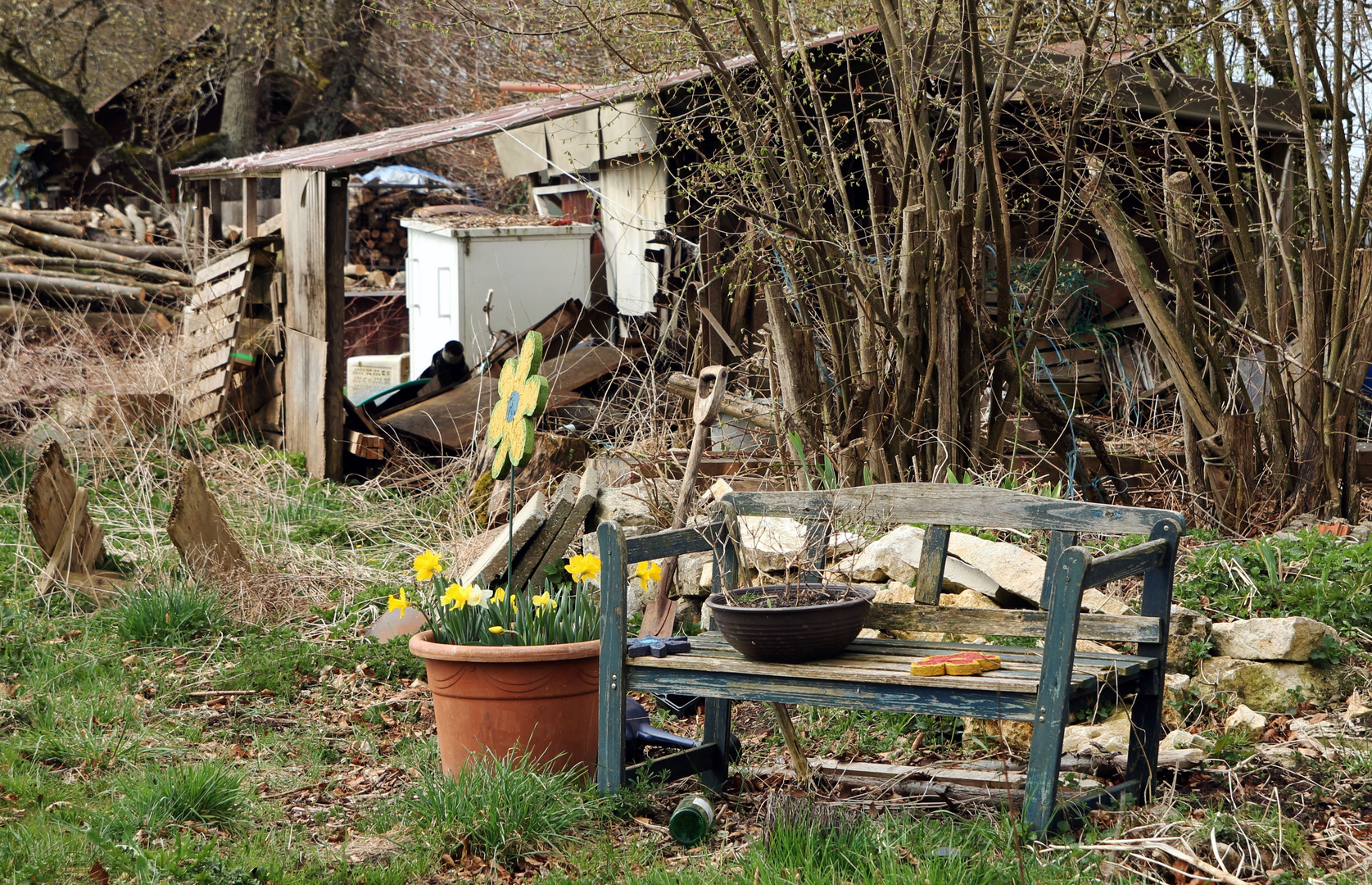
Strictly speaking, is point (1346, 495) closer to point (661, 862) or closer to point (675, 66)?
point (675, 66)

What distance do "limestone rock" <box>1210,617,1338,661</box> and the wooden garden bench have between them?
0.65m

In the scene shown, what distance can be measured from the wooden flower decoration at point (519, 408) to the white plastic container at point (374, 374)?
710 centimetres

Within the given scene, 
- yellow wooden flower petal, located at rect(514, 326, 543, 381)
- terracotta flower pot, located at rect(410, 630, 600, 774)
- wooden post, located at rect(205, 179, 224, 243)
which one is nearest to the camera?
terracotta flower pot, located at rect(410, 630, 600, 774)

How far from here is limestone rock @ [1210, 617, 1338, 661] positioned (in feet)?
13.7

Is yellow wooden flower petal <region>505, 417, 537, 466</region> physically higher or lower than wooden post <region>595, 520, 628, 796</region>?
higher

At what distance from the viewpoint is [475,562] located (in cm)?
562

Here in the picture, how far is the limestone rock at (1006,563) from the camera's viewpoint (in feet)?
15.1

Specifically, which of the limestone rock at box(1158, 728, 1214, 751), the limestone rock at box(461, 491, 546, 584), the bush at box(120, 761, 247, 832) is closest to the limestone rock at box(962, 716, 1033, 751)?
the limestone rock at box(1158, 728, 1214, 751)

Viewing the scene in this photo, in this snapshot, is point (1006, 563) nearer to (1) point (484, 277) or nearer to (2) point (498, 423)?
(2) point (498, 423)

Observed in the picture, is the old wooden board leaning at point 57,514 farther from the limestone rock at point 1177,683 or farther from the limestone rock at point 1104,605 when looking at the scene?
the limestone rock at point 1177,683

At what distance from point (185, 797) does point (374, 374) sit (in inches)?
335

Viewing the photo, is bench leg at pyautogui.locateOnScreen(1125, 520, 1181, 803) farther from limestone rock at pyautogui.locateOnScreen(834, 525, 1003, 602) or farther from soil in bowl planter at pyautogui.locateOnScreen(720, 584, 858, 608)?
limestone rock at pyautogui.locateOnScreen(834, 525, 1003, 602)

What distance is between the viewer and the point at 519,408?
431 cm

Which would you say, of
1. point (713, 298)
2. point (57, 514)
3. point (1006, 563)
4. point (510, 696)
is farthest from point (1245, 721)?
point (57, 514)
